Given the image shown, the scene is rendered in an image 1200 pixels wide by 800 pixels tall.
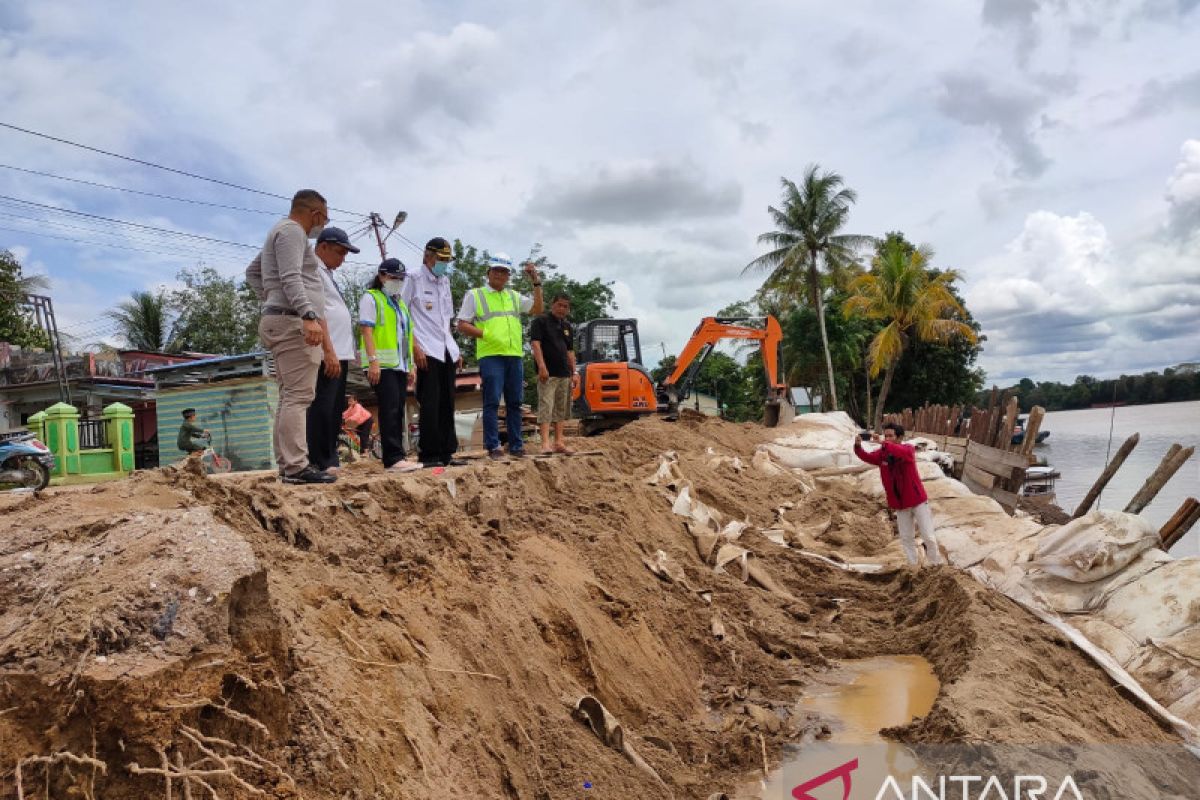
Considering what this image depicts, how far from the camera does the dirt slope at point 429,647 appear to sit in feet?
6.80

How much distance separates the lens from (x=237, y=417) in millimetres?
15156

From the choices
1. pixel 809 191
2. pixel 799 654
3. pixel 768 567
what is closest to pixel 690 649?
pixel 799 654

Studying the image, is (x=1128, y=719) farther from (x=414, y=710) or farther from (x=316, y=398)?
(x=316, y=398)

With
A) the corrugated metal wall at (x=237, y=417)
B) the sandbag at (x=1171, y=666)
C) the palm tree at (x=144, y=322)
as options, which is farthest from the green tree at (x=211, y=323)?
the sandbag at (x=1171, y=666)

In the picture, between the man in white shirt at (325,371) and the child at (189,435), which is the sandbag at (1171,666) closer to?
the man in white shirt at (325,371)

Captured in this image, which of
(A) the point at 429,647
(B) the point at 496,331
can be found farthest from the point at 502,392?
(A) the point at 429,647

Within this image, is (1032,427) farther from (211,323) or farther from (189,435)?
(211,323)

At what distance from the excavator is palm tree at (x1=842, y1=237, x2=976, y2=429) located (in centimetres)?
1423

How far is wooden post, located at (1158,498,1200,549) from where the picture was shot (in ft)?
22.6

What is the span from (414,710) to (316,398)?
273 cm

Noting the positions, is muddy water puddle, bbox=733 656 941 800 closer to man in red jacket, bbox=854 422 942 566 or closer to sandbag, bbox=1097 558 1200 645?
sandbag, bbox=1097 558 1200 645

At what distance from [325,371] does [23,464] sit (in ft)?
19.0

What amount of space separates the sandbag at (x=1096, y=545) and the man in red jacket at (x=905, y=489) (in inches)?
52.0

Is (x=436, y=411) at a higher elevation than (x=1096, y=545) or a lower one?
higher
